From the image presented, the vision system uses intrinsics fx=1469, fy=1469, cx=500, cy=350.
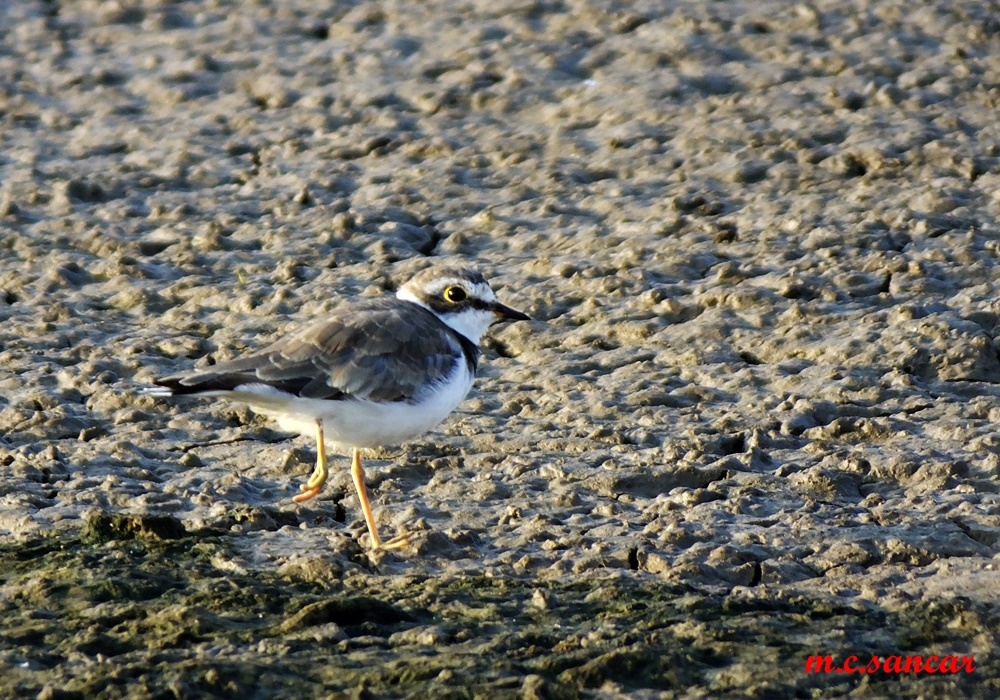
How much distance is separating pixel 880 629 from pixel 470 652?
59.2 inches

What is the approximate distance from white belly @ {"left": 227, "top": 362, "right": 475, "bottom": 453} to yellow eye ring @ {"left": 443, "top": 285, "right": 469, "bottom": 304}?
55 cm

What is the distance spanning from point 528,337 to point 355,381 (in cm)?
194

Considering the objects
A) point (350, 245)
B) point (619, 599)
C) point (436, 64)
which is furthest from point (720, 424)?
point (436, 64)

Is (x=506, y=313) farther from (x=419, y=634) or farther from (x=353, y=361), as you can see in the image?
(x=419, y=634)

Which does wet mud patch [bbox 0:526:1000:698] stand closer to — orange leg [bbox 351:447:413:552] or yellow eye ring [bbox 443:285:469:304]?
orange leg [bbox 351:447:413:552]

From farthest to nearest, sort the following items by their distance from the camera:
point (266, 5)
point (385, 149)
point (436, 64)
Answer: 1. point (266, 5)
2. point (436, 64)
3. point (385, 149)

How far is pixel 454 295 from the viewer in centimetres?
700

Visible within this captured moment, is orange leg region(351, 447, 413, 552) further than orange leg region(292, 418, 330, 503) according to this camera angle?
No

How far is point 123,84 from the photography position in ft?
36.7

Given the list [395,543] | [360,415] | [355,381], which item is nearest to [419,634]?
[395,543]

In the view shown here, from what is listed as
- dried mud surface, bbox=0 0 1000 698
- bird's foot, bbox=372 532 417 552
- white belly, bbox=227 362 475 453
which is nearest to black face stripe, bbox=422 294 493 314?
white belly, bbox=227 362 475 453

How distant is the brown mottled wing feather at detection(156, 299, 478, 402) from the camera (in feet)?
19.8

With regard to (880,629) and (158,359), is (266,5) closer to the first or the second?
(158,359)

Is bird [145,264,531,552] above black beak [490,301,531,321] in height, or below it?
above
